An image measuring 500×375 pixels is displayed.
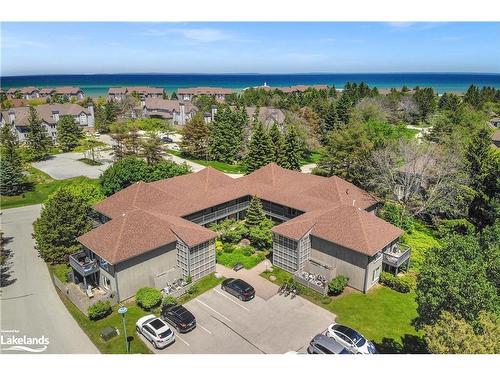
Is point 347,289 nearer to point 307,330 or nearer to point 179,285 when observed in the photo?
point 307,330

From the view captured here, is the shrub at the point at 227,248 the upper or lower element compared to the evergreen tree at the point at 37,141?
lower

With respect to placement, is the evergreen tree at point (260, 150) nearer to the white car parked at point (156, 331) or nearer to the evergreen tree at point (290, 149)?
the evergreen tree at point (290, 149)

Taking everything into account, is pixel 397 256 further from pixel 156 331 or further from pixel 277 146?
pixel 277 146

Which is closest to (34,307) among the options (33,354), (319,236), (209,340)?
(33,354)

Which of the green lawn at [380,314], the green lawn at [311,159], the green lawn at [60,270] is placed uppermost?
the green lawn at [311,159]

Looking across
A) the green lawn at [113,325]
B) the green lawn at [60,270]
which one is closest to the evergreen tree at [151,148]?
the green lawn at [60,270]

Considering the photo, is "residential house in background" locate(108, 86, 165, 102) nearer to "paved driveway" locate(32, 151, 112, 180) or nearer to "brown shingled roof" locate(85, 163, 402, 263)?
"paved driveway" locate(32, 151, 112, 180)
